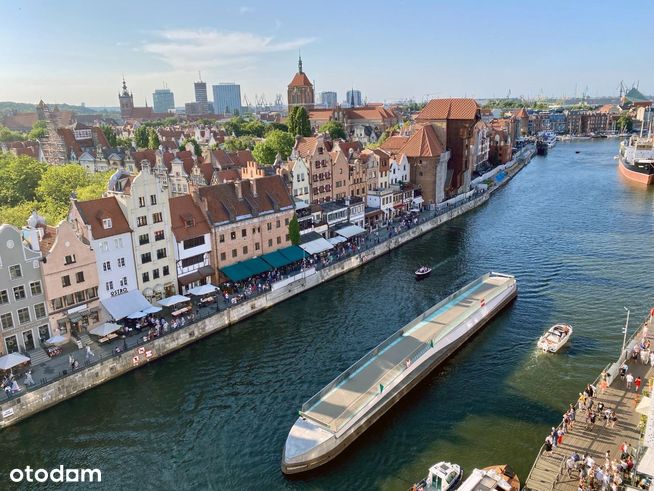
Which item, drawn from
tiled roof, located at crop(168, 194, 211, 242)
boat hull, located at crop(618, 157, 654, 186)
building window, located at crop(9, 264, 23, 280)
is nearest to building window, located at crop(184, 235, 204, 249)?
tiled roof, located at crop(168, 194, 211, 242)

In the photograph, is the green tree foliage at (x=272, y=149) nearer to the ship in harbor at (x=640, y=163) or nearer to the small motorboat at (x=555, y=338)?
the small motorboat at (x=555, y=338)

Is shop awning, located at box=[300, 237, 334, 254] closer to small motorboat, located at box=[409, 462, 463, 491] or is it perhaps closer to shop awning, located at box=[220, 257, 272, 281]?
shop awning, located at box=[220, 257, 272, 281]

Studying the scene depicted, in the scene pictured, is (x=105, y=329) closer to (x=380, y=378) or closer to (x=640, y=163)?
(x=380, y=378)

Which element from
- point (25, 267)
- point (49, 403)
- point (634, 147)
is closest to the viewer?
point (49, 403)

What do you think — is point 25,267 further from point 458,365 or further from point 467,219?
point 467,219

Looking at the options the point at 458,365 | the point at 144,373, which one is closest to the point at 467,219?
the point at 458,365
